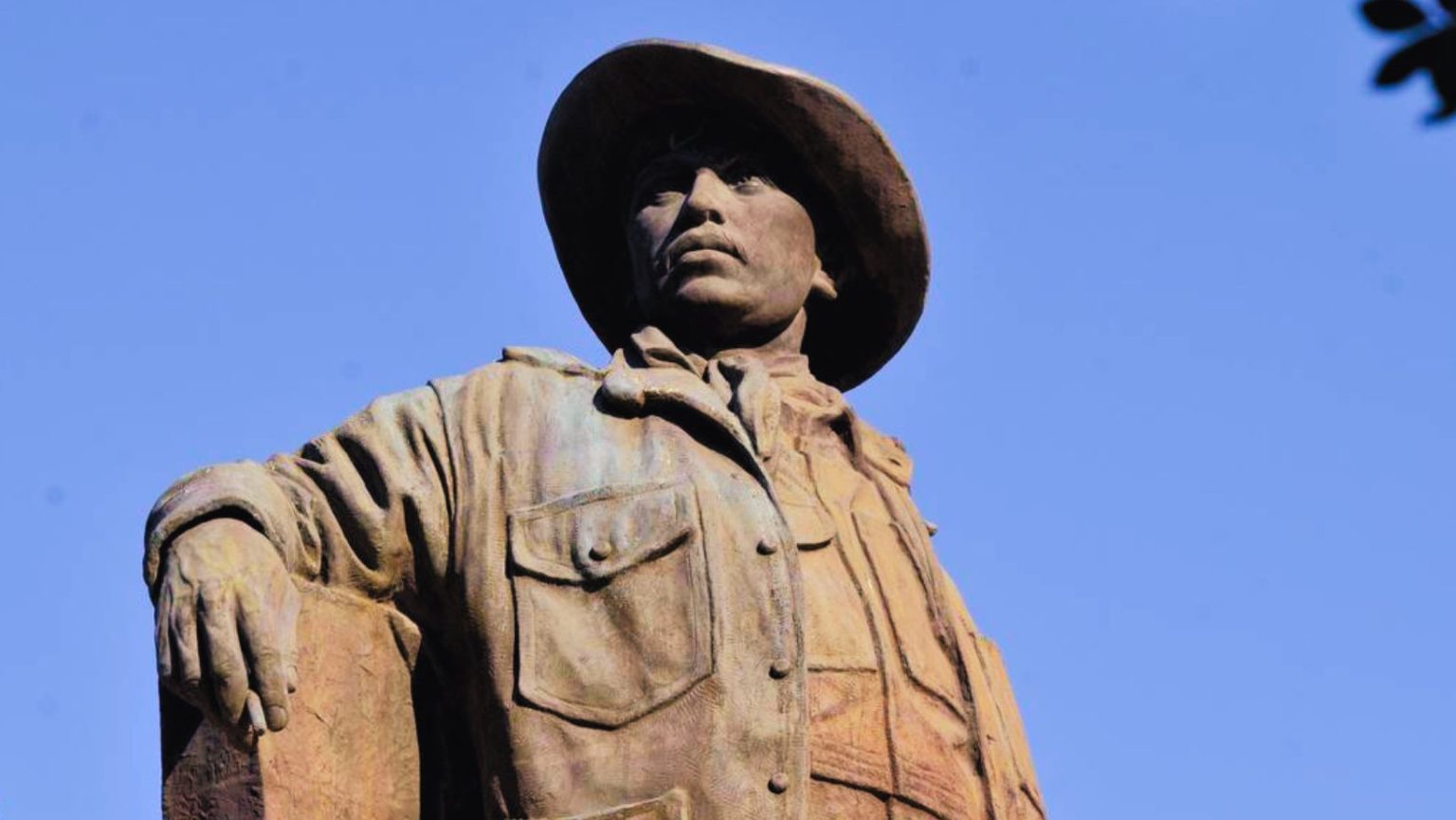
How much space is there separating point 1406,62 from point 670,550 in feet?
13.2

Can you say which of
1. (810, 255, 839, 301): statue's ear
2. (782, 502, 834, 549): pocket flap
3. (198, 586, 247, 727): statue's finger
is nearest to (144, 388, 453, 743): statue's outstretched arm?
(198, 586, 247, 727): statue's finger

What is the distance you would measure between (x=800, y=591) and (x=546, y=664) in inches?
29.2

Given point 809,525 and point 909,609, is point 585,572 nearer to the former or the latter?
point 809,525

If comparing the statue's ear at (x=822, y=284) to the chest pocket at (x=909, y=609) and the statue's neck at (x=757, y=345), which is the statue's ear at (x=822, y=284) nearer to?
the statue's neck at (x=757, y=345)

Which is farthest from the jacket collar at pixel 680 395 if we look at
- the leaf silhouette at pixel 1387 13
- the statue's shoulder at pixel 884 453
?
the leaf silhouette at pixel 1387 13

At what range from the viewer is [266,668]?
8109mm

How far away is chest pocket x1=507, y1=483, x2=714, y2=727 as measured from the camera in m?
8.47

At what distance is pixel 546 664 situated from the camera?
8.53m

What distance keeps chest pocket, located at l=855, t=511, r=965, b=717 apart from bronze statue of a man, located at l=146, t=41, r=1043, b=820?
0.01m

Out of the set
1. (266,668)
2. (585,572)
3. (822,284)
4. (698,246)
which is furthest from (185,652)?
(822,284)

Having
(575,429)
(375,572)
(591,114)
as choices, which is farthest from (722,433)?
(591,114)

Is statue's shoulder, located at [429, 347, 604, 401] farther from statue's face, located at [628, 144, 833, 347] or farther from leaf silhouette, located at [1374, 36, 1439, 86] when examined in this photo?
leaf silhouette, located at [1374, 36, 1439, 86]

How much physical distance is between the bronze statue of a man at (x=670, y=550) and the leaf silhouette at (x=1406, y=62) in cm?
377

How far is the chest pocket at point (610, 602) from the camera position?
847 centimetres
